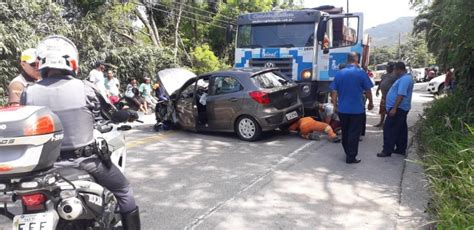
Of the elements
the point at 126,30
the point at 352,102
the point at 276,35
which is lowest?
the point at 352,102

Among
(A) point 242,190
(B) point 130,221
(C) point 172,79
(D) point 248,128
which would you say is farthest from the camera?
(C) point 172,79

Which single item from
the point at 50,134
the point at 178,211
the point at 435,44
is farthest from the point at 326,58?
the point at 50,134

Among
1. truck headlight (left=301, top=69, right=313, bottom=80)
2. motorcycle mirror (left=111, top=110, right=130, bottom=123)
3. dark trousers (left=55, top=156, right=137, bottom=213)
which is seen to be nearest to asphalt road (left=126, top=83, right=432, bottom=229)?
dark trousers (left=55, top=156, right=137, bottom=213)

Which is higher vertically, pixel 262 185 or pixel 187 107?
pixel 187 107

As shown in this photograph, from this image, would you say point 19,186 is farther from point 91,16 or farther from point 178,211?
point 91,16

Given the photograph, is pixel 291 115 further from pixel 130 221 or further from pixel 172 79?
pixel 130 221

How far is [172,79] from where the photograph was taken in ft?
31.2

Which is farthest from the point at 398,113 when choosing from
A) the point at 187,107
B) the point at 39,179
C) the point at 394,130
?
the point at 39,179

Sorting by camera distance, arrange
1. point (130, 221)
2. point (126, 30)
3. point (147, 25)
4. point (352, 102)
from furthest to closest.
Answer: point (147, 25), point (126, 30), point (352, 102), point (130, 221)

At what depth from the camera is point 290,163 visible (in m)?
6.41

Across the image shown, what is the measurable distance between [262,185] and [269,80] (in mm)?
3580

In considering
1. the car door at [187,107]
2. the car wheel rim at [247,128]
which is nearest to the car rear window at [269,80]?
the car wheel rim at [247,128]

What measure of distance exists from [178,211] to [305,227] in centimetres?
138

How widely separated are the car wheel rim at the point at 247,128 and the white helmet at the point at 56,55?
5562 mm
